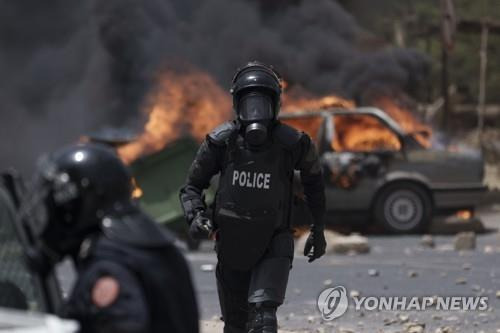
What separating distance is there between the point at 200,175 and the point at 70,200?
274 centimetres

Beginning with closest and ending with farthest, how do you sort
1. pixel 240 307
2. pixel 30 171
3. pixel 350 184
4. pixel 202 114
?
pixel 240 307 < pixel 350 184 < pixel 202 114 < pixel 30 171

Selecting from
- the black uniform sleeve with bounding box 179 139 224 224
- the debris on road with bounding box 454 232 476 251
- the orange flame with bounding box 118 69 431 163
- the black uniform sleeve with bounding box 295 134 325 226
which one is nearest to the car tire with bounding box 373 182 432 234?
the orange flame with bounding box 118 69 431 163

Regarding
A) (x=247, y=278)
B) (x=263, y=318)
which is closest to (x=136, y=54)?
(x=247, y=278)

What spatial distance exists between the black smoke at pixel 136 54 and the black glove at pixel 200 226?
15194mm

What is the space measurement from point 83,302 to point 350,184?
12091 millimetres

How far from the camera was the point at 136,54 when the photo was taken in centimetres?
2262

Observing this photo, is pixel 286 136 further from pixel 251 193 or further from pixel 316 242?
pixel 316 242

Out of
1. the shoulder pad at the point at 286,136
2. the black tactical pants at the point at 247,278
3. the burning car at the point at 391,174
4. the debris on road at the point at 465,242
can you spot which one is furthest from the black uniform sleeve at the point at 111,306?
the burning car at the point at 391,174

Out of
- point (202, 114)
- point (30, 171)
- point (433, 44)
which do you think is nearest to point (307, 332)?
point (202, 114)

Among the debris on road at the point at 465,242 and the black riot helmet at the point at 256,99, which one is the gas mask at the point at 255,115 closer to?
the black riot helmet at the point at 256,99

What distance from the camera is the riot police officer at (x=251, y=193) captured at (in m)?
5.68

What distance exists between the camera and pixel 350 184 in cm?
1509

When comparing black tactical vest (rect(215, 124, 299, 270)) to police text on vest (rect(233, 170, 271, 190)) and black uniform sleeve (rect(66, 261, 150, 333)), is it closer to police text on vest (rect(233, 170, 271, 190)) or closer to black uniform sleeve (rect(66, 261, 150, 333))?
police text on vest (rect(233, 170, 271, 190))

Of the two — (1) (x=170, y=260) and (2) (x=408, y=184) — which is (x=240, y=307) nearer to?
(1) (x=170, y=260)
